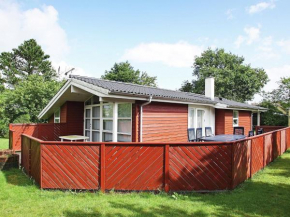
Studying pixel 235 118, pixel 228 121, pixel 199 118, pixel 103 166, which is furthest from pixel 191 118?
pixel 103 166

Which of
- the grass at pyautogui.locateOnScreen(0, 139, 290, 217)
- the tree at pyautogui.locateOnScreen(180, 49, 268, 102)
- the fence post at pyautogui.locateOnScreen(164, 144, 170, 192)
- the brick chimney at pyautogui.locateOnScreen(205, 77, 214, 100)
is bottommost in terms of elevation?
the grass at pyautogui.locateOnScreen(0, 139, 290, 217)

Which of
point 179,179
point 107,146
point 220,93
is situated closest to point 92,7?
point 107,146

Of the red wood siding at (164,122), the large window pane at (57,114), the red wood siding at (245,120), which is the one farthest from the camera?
the red wood siding at (245,120)

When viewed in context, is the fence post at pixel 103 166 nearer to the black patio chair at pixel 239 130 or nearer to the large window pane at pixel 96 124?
the large window pane at pixel 96 124

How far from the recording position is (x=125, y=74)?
4288 centimetres

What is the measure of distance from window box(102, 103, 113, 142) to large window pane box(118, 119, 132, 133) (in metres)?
0.43

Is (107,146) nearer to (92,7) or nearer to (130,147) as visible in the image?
(130,147)

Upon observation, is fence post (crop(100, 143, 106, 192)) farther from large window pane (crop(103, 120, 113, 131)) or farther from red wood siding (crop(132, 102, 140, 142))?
large window pane (crop(103, 120, 113, 131))

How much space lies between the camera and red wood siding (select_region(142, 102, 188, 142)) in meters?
8.39

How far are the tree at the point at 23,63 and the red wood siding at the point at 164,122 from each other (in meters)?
30.2

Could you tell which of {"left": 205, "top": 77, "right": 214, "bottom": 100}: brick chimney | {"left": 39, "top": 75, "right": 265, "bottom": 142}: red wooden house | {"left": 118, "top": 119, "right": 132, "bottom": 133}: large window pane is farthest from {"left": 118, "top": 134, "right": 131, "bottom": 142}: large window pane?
{"left": 205, "top": 77, "right": 214, "bottom": 100}: brick chimney

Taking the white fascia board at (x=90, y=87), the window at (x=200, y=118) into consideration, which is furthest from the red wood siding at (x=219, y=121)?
the white fascia board at (x=90, y=87)

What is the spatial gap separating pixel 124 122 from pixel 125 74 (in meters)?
35.4

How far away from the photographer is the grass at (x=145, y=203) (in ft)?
12.5
